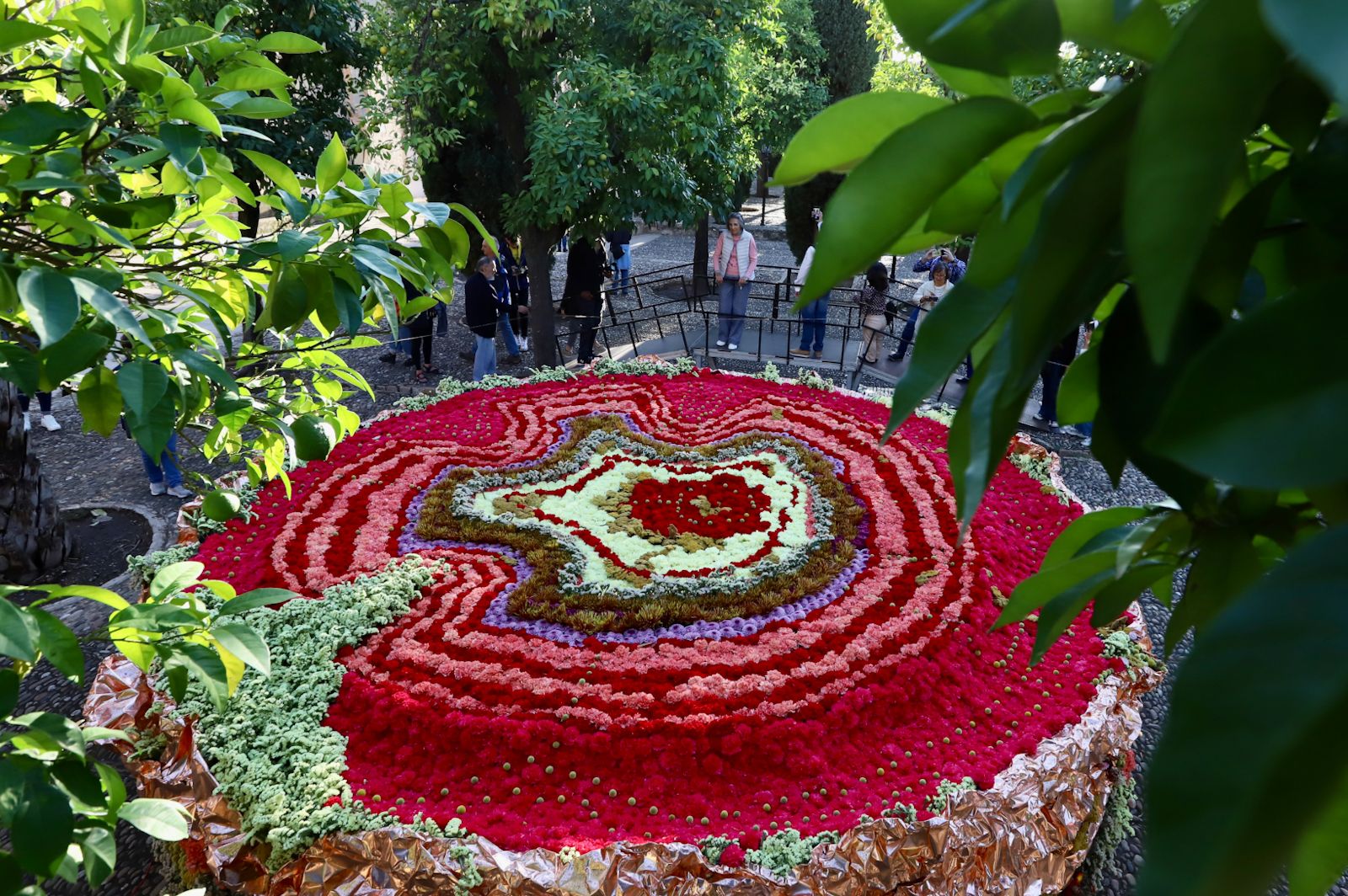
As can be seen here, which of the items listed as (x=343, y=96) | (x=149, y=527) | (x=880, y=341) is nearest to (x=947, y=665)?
(x=149, y=527)

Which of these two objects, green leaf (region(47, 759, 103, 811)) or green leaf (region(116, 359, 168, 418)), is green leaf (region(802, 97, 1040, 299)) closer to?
green leaf (region(116, 359, 168, 418))

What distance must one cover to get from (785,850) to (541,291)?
7.54m

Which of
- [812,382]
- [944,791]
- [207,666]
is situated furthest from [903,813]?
[812,382]

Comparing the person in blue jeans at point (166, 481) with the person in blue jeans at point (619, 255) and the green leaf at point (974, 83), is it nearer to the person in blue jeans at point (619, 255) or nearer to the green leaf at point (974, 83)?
the green leaf at point (974, 83)

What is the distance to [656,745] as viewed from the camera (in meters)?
3.51

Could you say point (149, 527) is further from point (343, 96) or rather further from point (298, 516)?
point (343, 96)

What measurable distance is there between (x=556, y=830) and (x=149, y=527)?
5110mm

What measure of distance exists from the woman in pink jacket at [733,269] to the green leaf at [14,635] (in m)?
10.0

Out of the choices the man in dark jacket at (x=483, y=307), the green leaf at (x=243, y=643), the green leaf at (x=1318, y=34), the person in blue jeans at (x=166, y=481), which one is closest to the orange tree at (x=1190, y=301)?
the green leaf at (x=1318, y=34)

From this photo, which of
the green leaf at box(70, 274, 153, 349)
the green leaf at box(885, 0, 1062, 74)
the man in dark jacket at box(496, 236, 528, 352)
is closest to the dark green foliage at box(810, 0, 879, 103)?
the man in dark jacket at box(496, 236, 528, 352)

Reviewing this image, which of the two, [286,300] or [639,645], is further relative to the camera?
[639,645]

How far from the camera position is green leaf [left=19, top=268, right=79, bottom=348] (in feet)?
3.35

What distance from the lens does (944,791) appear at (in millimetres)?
3307

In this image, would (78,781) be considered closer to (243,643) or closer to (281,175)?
(243,643)
